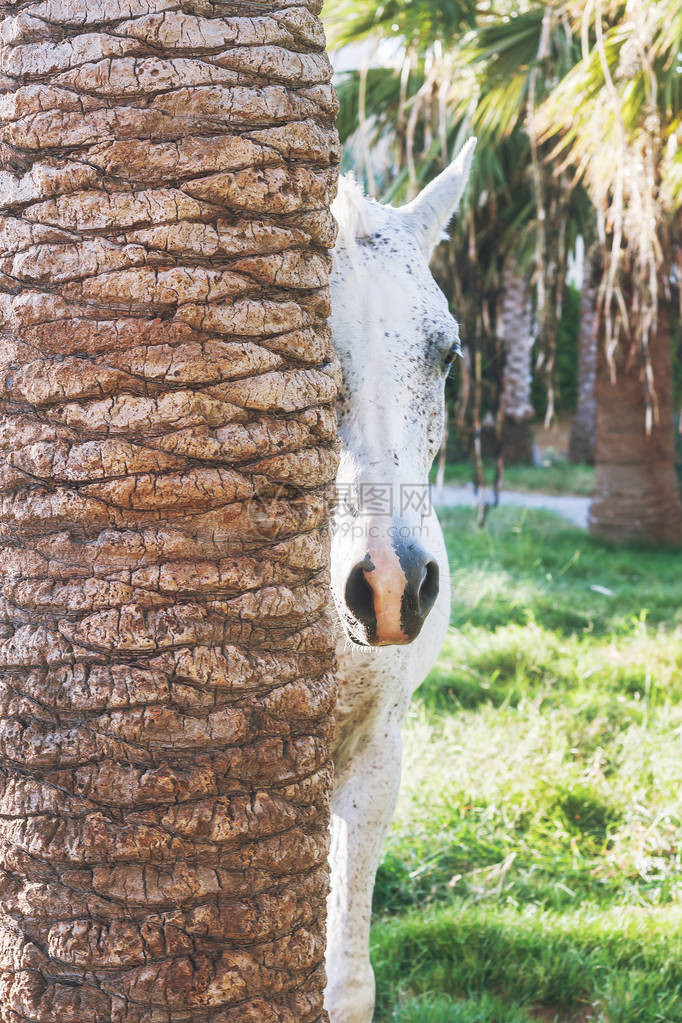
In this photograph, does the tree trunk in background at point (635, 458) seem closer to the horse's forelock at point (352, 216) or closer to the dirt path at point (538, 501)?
the dirt path at point (538, 501)

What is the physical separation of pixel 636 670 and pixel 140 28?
4430mm

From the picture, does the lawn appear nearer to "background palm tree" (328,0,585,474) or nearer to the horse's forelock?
"background palm tree" (328,0,585,474)

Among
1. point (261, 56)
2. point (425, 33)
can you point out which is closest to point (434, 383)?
point (261, 56)

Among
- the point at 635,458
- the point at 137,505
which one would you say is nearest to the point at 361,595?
the point at 137,505

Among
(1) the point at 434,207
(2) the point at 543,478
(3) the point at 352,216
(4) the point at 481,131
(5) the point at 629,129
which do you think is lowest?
(2) the point at 543,478

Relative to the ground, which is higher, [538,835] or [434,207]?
[434,207]

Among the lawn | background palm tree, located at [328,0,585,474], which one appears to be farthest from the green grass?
the lawn

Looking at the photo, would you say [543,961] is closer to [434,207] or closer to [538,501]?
[434,207]

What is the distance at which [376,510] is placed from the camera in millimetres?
1854

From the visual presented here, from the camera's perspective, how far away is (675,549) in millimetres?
8508

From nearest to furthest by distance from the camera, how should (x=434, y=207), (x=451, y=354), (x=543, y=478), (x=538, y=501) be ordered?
(x=451, y=354), (x=434, y=207), (x=538, y=501), (x=543, y=478)

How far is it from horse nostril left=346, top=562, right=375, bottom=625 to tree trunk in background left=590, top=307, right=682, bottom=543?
6809mm

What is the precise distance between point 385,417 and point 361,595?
443 millimetres

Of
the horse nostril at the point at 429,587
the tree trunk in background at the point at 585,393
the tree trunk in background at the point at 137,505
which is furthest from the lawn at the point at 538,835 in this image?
the tree trunk in background at the point at 585,393
